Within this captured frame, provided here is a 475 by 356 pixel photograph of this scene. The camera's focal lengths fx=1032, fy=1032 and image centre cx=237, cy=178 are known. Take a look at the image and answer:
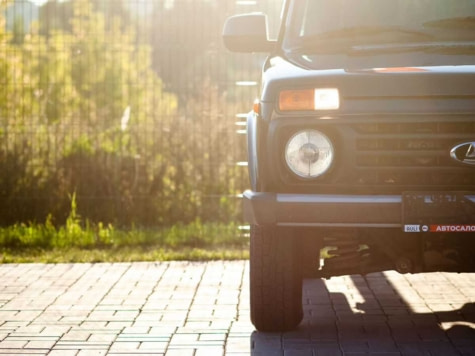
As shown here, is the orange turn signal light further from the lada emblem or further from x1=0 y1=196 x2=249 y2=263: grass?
x1=0 y1=196 x2=249 y2=263: grass

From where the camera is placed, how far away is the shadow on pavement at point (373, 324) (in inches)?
226

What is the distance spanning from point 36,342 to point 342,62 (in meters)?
2.36

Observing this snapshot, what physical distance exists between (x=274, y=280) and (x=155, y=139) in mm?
5799

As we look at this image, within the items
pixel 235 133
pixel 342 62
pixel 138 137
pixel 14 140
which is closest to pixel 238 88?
pixel 235 133

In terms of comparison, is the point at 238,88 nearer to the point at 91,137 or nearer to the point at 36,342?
the point at 91,137

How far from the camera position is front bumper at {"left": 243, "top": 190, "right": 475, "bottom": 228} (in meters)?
5.23

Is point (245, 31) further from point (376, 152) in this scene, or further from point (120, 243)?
point (120, 243)

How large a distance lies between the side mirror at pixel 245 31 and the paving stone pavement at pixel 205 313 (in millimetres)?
1779

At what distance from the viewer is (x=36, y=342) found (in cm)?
593

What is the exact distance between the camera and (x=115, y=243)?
10.1m

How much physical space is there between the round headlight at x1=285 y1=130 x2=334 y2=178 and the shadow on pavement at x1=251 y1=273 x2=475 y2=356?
102cm

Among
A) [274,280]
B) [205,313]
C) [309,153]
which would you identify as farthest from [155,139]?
[309,153]

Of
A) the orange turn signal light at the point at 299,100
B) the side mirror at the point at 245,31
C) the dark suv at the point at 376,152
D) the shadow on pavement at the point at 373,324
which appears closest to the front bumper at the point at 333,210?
the dark suv at the point at 376,152

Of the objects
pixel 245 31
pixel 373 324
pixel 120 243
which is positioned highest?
pixel 245 31
